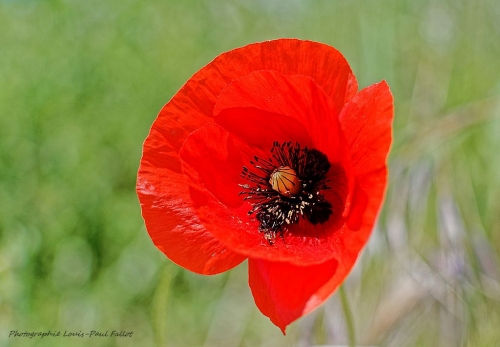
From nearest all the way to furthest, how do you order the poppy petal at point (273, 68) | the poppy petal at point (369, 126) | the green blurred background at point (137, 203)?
the poppy petal at point (369, 126) → the poppy petal at point (273, 68) → the green blurred background at point (137, 203)

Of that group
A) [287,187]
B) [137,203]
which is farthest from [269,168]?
[137,203]

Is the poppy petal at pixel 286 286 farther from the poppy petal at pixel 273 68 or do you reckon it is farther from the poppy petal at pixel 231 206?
the poppy petal at pixel 273 68

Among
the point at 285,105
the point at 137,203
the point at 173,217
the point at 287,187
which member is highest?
the point at 285,105

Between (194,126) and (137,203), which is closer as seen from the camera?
(194,126)

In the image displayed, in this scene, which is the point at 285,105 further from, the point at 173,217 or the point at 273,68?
the point at 173,217

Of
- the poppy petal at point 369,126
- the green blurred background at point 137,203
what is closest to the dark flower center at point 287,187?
the poppy petal at point 369,126

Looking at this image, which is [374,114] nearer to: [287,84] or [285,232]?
[287,84]
